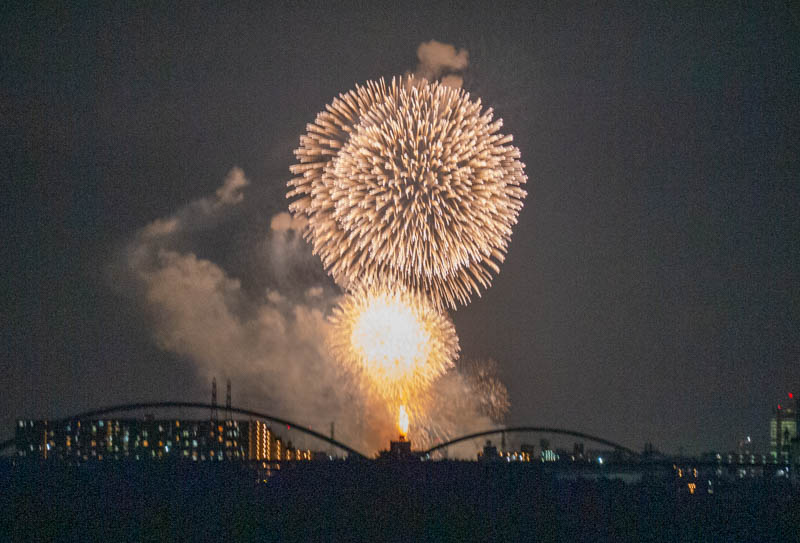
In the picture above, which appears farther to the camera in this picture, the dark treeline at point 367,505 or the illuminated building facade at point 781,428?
the illuminated building facade at point 781,428

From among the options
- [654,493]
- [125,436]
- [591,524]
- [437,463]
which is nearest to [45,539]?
[591,524]

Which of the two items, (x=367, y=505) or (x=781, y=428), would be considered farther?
(x=781, y=428)

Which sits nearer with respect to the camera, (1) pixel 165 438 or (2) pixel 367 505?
(2) pixel 367 505

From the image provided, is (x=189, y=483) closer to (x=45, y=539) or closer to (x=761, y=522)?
(x=45, y=539)

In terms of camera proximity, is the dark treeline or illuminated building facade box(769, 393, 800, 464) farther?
illuminated building facade box(769, 393, 800, 464)

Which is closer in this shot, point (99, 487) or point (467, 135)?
point (467, 135)

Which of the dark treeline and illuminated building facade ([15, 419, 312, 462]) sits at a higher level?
illuminated building facade ([15, 419, 312, 462])

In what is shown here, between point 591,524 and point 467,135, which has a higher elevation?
point 467,135

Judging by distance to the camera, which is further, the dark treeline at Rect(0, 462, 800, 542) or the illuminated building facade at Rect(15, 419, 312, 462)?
the illuminated building facade at Rect(15, 419, 312, 462)
